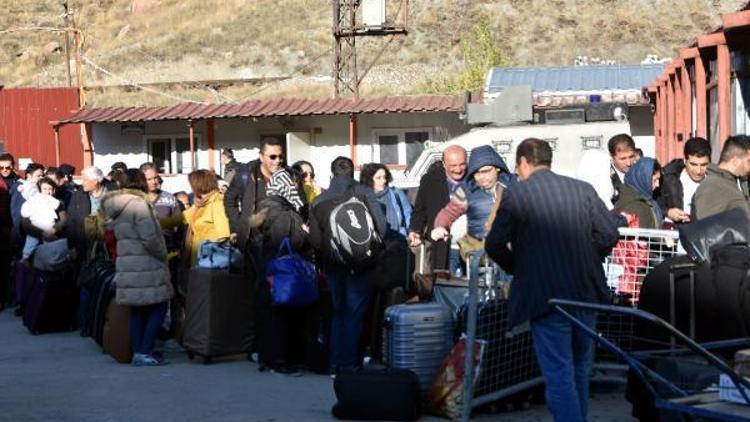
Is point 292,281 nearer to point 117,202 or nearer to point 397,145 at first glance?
point 117,202

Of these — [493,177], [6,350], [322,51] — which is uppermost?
[322,51]

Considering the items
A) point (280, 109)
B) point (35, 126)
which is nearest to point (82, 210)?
point (280, 109)

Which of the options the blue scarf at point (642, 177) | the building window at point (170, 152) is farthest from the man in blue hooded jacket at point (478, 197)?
the building window at point (170, 152)

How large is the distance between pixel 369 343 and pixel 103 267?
3.24m

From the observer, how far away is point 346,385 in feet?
28.8

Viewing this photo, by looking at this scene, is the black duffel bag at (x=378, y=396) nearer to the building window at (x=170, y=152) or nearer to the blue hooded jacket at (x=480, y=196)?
the blue hooded jacket at (x=480, y=196)

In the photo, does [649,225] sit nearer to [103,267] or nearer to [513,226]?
[513,226]

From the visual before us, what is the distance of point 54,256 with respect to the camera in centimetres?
1454

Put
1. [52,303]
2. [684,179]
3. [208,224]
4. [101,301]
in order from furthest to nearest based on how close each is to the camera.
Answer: [52,303]
[101,301]
[208,224]
[684,179]

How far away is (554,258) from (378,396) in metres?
2.05

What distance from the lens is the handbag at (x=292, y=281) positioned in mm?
10664

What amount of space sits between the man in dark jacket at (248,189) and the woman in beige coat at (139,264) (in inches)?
26.9

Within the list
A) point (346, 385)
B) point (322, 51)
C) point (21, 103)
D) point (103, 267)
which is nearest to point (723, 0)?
point (322, 51)

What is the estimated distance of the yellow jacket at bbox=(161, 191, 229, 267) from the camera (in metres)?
12.1
